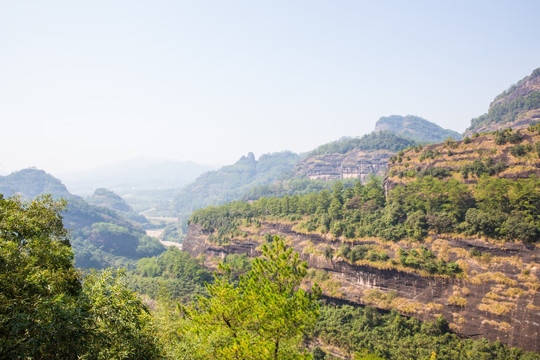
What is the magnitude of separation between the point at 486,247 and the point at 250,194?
396 ft

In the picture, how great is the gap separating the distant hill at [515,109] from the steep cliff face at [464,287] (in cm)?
8501

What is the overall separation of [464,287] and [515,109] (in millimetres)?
103837

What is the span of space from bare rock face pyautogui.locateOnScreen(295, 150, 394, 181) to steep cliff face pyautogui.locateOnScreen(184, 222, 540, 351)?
8988 centimetres

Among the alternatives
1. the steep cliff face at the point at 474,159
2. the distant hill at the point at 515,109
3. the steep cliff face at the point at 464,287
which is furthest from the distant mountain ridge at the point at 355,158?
the steep cliff face at the point at 464,287

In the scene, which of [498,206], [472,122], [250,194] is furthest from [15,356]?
[472,122]

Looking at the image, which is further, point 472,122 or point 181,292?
point 472,122

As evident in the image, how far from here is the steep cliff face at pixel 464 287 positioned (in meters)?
27.1

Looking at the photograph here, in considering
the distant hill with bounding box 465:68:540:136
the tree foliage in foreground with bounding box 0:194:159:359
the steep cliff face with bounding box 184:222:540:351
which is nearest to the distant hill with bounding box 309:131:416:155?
the distant hill with bounding box 465:68:540:136

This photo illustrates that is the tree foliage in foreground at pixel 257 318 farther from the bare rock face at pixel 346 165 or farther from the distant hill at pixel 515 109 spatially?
the bare rock face at pixel 346 165

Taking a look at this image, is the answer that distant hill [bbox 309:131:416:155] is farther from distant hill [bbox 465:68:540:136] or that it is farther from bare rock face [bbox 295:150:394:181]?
distant hill [bbox 465:68:540:136]

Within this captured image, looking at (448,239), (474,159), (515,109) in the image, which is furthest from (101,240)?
(515,109)

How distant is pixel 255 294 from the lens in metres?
12.5

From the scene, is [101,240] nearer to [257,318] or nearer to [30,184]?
[30,184]

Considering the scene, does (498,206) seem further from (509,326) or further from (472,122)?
(472,122)
